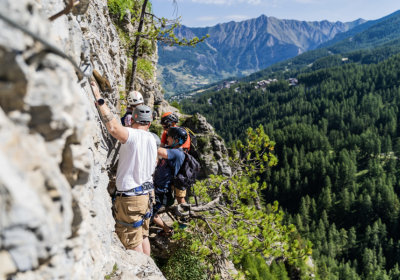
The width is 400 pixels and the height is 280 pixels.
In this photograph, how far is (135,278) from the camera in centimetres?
316

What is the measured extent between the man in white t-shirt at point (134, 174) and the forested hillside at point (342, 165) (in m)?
49.4

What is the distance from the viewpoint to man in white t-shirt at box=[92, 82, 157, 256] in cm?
352

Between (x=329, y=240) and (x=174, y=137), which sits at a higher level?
(x=174, y=137)

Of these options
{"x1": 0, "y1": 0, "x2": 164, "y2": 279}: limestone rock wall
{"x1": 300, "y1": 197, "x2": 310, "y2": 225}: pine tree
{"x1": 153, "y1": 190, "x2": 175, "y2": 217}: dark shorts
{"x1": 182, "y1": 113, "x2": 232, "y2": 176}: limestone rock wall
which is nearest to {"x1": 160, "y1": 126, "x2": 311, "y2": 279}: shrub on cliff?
{"x1": 153, "y1": 190, "x2": 175, "y2": 217}: dark shorts

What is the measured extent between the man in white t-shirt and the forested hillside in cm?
4945

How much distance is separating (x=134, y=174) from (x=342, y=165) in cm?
9321

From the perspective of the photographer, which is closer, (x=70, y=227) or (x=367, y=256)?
(x=70, y=227)

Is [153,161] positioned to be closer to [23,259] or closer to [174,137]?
[174,137]

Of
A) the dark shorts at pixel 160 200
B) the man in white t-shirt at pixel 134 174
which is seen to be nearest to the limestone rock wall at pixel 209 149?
the dark shorts at pixel 160 200

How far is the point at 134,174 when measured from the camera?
3.81 m

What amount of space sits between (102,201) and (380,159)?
11563 centimetres

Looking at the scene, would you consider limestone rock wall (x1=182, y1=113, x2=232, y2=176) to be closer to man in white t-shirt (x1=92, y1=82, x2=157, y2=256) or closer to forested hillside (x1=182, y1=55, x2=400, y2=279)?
man in white t-shirt (x1=92, y1=82, x2=157, y2=256)

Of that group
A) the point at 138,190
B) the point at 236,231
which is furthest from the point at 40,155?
the point at 236,231

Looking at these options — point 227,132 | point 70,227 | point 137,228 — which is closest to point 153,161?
point 137,228
